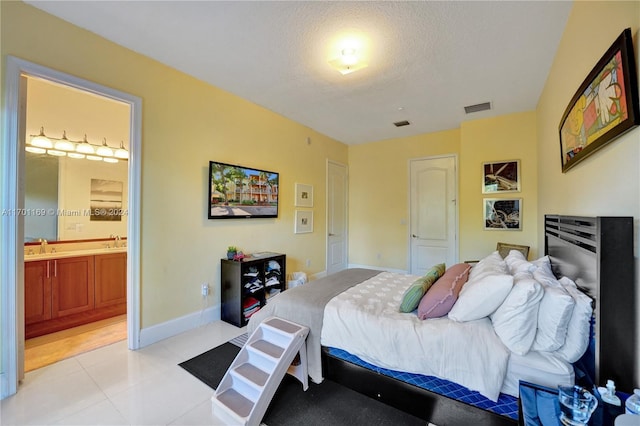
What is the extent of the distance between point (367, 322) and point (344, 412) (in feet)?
1.99

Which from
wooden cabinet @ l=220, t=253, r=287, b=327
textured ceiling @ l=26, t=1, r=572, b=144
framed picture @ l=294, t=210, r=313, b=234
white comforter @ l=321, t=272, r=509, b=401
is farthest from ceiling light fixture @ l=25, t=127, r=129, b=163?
white comforter @ l=321, t=272, r=509, b=401

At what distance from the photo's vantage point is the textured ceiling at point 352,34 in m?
1.91

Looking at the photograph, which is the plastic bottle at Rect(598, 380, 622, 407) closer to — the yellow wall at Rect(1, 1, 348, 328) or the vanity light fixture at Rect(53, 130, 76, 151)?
the yellow wall at Rect(1, 1, 348, 328)

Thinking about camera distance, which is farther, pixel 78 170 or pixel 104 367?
pixel 78 170

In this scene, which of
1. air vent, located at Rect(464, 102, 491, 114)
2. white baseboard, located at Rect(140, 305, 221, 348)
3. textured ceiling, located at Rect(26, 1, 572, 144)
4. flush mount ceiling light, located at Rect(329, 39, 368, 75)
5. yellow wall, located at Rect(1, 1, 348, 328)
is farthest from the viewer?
air vent, located at Rect(464, 102, 491, 114)

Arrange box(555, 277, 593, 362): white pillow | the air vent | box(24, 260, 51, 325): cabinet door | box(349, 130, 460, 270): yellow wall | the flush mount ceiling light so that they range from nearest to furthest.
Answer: box(555, 277, 593, 362): white pillow, the flush mount ceiling light, box(24, 260, 51, 325): cabinet door, the air vent, box(349, 130, 460, 270): yellow wall

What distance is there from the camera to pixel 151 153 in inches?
101

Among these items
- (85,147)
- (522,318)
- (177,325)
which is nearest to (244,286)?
(177,325)

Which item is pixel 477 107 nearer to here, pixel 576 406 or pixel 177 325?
pixel 576 406

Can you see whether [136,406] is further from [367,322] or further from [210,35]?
[210,35]

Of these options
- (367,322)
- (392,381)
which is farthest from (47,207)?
(392,381)

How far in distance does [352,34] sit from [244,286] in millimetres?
2757

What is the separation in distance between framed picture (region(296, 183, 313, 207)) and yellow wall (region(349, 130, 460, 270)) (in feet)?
4.29

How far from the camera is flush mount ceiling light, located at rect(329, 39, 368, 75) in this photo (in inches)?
89.8
